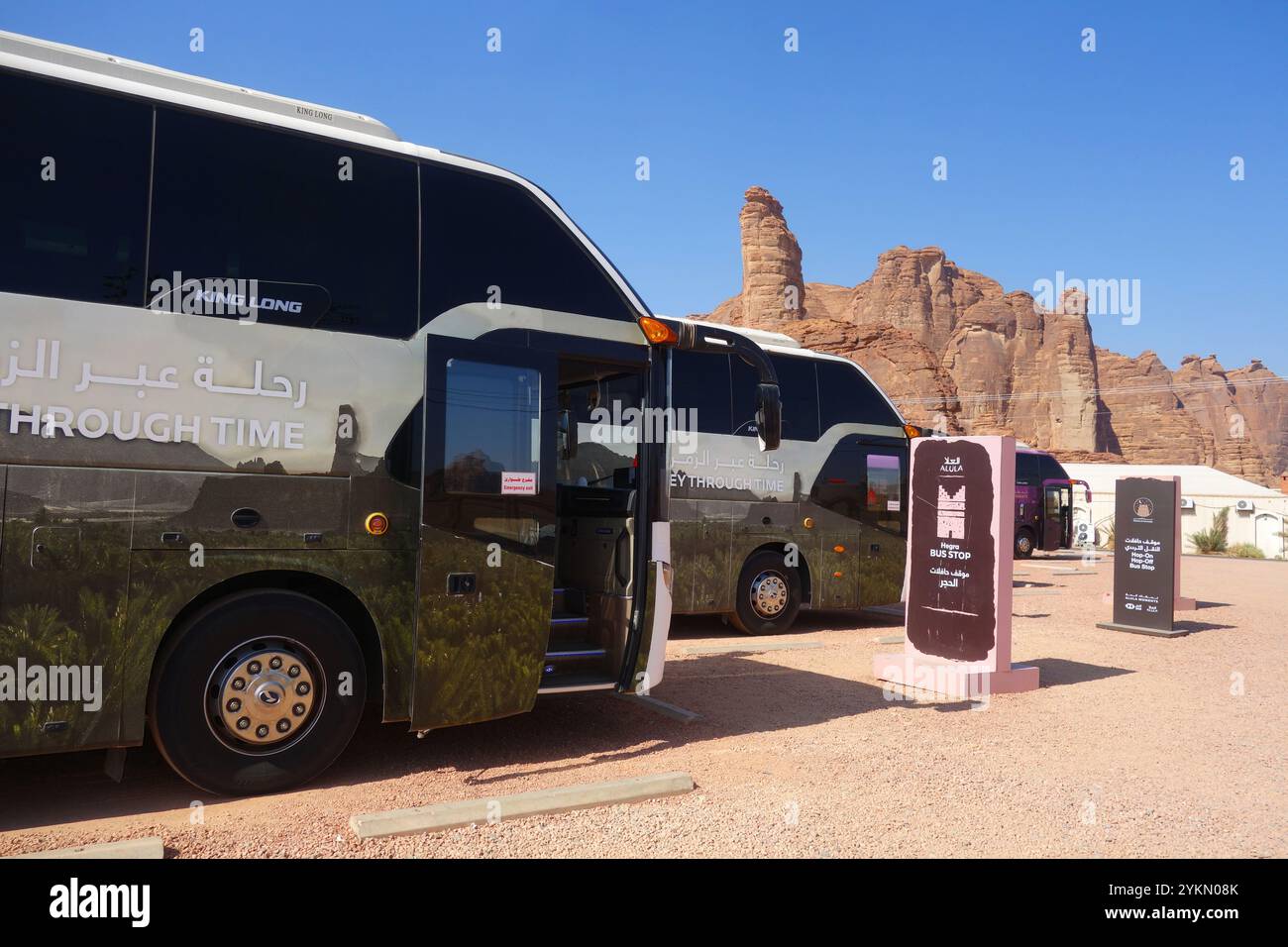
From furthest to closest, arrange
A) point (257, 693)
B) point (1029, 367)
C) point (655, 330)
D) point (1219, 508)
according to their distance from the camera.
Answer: point (1029, 367)
point (1219, 508)
point (655, 330)
point (257, 693)

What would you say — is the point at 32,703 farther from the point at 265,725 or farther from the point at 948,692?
the point at 948,692

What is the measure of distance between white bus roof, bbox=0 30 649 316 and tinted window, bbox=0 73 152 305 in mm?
98

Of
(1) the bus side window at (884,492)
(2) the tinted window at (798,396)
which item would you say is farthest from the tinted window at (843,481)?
(2) the tinted window at (798,396)

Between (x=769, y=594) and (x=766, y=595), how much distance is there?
50 millimetres

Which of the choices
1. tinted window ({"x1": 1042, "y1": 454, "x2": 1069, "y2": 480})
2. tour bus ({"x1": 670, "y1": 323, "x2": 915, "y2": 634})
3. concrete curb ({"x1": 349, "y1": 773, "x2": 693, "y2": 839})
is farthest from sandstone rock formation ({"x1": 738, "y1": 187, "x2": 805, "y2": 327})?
concrete curb ({"x1": 349, "y1": 773, "x2": 693, "y2": 839})

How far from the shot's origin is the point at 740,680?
9.01 m

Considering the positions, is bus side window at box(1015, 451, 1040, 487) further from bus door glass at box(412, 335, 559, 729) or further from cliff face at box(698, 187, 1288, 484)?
cliff face at box(698, 187, 1288, 484)

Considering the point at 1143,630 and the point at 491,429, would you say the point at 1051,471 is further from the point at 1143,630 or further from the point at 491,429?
the point at 491,429

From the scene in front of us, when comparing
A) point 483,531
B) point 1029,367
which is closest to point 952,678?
point 483,531

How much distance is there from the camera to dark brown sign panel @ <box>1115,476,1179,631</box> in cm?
1316

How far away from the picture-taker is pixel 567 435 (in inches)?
306

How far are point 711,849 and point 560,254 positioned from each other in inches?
148

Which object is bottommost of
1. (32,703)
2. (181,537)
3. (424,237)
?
(32,703)
